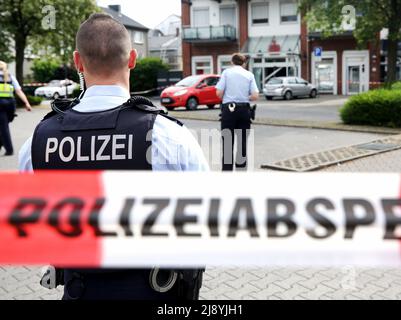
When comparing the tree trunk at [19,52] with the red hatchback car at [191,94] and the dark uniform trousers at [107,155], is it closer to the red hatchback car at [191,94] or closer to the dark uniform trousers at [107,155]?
the red hatchback car at [191,94]

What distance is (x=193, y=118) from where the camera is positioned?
1817 cm

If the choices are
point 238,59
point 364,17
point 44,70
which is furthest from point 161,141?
point 44,70

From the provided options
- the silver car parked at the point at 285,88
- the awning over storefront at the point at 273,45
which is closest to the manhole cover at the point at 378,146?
the silver car parked at the point at 285,88

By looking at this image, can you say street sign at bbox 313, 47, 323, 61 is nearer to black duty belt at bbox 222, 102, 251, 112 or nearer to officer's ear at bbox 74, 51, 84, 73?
black duty belt at bbox 222, 102, 251, 112

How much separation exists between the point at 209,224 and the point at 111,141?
0.65m

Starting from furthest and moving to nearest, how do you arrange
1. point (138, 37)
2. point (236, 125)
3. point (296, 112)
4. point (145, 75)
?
point (138, 37)
point (145, 75)
point (296, 112)
point (236, 125)

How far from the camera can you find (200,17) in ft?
135

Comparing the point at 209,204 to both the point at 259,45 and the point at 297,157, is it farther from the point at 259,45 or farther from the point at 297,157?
the point at 259,45

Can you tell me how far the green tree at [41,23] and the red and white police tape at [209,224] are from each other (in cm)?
2700

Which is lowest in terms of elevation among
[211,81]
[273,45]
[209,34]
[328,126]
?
[328,126]

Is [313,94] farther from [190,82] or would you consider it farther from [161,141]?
[161,141]

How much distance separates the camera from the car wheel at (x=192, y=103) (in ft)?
75.9

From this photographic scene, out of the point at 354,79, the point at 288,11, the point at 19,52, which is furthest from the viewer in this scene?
the point at 288,11

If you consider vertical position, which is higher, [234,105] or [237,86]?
[237,86]
